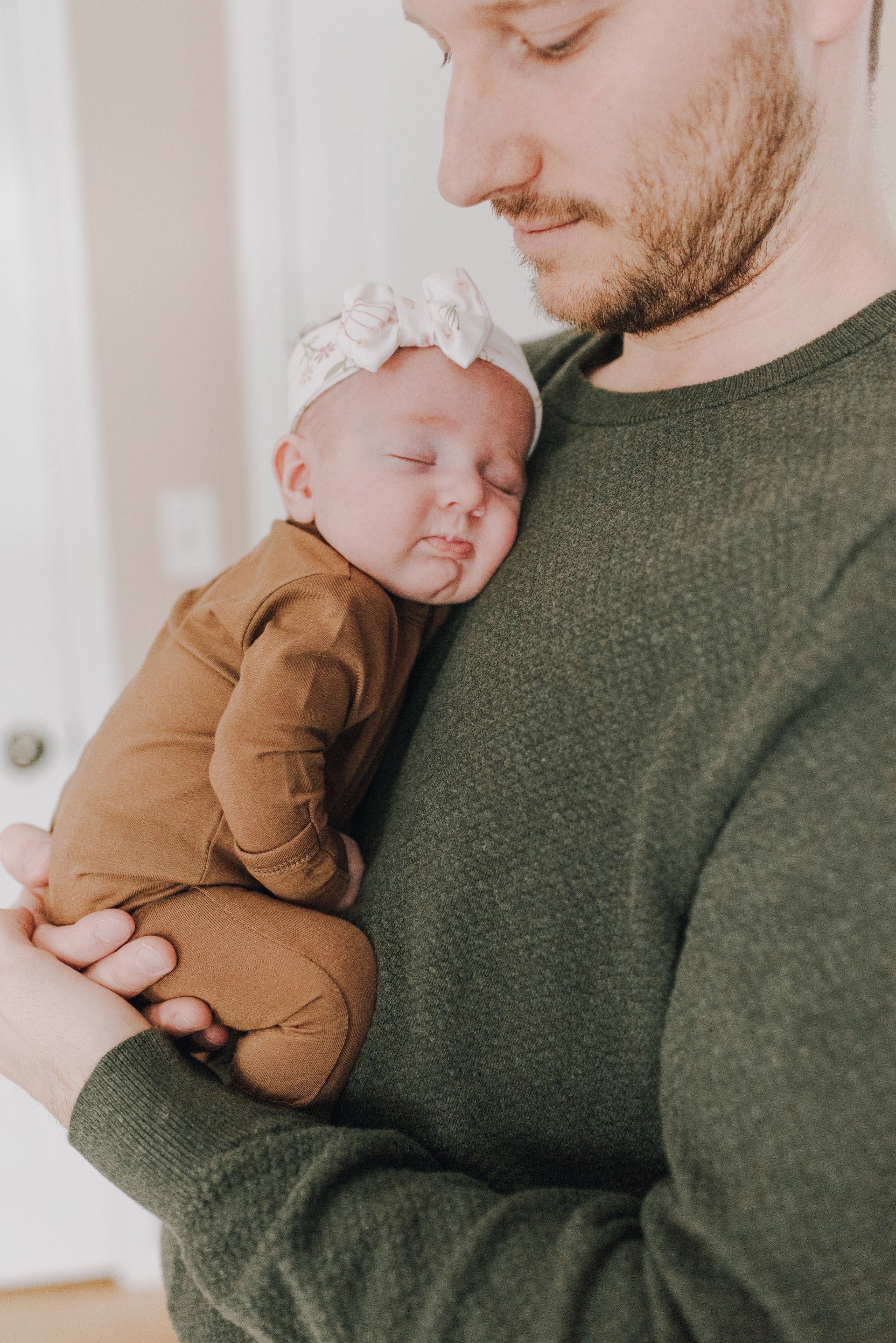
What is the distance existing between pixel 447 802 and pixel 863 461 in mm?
446

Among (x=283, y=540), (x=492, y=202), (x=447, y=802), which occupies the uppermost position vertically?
(x=492, y=202)

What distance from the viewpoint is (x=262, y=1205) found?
70 centimetres

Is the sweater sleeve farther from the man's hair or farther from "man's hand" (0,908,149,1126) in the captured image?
the man's hair

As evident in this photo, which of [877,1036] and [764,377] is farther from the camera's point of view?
[764,377]

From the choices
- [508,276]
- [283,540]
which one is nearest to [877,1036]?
[283,540]

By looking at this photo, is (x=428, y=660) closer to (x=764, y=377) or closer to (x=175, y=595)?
(x=764, y=377)

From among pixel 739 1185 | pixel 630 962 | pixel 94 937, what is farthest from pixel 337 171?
pixel 739 1185

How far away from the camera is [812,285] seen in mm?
883

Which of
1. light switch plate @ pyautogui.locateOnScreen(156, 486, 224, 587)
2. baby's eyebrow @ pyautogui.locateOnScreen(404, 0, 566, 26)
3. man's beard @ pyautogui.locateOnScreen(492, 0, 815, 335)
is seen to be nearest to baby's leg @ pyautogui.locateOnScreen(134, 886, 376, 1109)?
man's beard @ pyautogui.locateOnScreen(492, 0, 815, 335)

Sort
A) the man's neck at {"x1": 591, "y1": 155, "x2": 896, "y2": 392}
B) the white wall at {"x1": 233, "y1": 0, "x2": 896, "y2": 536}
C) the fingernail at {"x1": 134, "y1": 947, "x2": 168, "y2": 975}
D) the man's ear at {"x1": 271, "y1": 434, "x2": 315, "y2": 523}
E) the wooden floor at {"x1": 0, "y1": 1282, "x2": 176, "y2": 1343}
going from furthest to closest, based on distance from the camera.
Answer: the wooden floor at {"x1": 0, "y1": 1282, "x2": 176, "y2": 1343}
the white wall at {"x1": 233, "y1": 0, "x2": 896, "y2": 536}
the man's ear at {"x1": 271, "y1": 434, "x2": 315, "y2": 523}
the fingernail at {"x1": 134, "y1": 947, "x2": 168, "y2": 975}
the man's neck at {"x1": 591, "y1": 155, "x2": 896, "y2": 392}

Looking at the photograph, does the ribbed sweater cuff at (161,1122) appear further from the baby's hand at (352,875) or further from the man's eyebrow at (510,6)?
the man's eyebrow at (510,6)

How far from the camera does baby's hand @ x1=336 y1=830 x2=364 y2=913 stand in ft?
3.34

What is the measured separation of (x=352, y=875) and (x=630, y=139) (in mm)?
768

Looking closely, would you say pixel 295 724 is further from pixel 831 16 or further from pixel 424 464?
pixel 831 16
